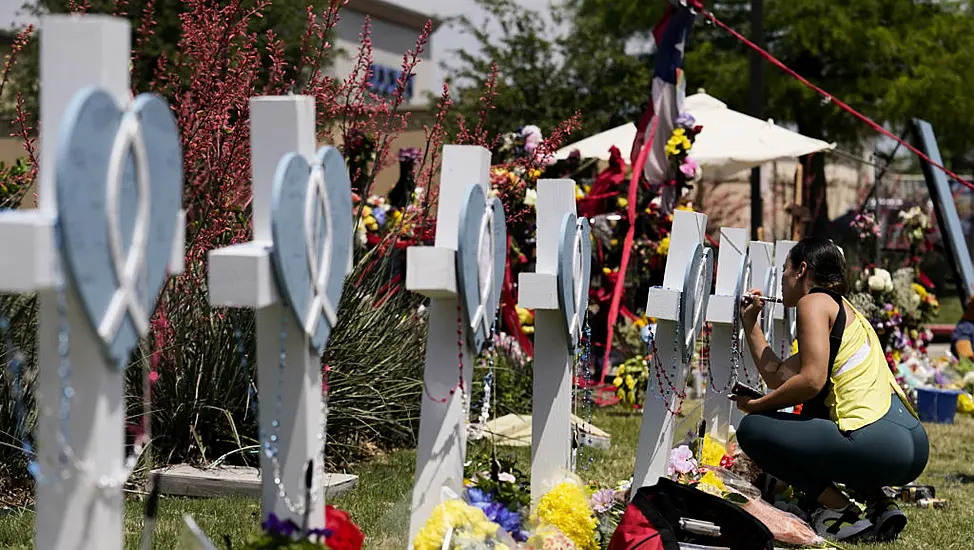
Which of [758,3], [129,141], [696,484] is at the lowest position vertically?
[696,484]

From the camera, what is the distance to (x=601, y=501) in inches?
172

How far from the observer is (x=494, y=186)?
28.1ft

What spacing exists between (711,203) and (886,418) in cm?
1874

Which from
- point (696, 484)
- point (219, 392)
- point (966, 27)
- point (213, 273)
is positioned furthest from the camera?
point (966, 27)

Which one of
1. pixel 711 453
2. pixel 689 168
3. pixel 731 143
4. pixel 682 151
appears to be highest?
pixel 731 143

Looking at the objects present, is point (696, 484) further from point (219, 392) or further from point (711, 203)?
point (711, 203)

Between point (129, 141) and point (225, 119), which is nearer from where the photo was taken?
point (129, 141)

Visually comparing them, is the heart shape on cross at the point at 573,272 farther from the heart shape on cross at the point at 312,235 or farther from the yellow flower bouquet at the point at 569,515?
the heart shape on cross at the point at 312,235

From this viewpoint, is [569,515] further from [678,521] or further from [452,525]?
[452,525]

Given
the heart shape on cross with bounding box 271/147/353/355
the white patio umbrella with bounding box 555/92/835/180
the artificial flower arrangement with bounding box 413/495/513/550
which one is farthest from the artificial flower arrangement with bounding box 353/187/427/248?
the white patio umbrella with bounding box 555/92/835/180

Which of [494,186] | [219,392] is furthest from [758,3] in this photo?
[219,392]

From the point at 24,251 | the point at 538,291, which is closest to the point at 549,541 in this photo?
the point at 538,291

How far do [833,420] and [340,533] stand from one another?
2.67 meters

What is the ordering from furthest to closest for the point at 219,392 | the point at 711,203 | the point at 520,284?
the point at 711,203
the point at 219,392
the point at 520,284
